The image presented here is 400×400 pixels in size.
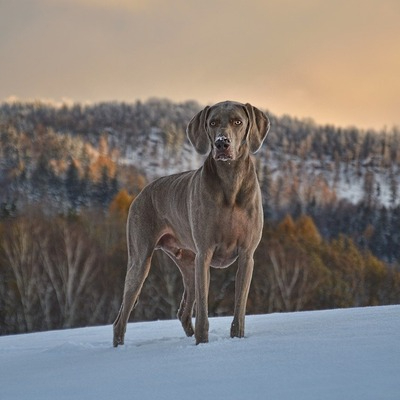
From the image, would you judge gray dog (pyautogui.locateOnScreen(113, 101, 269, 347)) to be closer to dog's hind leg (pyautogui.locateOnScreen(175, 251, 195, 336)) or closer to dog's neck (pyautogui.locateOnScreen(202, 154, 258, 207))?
dog's neck (pyautogui.locateOnScreen(202, 154, 258, 207))

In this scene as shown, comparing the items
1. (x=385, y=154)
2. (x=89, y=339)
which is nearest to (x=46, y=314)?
(x=89, y=339)

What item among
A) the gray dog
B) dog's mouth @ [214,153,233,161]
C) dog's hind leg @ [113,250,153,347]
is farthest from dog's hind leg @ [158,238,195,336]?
dog's mouth @ [214,153,233,161]

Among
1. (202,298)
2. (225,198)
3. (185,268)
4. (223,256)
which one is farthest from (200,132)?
(185,268)

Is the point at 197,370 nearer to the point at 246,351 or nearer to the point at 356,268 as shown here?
the point at 246,351

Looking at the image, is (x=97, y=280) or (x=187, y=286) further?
(x=97, y=280)

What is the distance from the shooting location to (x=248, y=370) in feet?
13.5

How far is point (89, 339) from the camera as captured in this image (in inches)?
343

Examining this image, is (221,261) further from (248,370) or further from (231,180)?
(248,370)

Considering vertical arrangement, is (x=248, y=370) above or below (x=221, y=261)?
below

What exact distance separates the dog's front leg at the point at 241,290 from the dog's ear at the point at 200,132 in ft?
3.08

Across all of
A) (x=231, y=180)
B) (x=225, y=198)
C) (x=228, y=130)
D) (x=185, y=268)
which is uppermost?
(x=228, y=130)

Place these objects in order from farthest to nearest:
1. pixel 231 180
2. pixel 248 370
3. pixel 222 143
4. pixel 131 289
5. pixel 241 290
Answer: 1. pixel 131 289
2. pixel 241 290
3. pixel 231 180
4. pixel 222 143
5. pixel 248 370

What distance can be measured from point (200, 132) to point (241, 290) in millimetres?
1355

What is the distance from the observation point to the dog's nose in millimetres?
5680
